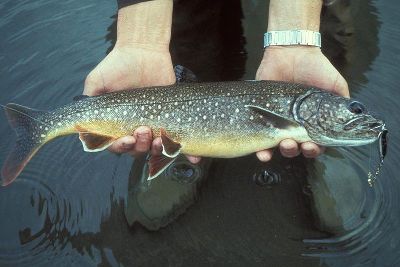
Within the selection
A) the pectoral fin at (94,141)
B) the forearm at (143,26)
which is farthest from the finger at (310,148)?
the forearm at (143,26)

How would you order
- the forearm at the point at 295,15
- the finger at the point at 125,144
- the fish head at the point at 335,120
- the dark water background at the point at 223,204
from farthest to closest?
the forearm at the point at 295,15 < the dark water background at the point at 223,204 < the finger at the point at 125,144 < the fish head at the point at 335,120

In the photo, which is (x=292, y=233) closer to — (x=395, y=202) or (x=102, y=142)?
(x=395, y=202)

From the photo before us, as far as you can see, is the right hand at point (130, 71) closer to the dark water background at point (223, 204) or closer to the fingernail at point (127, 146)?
the fingernail at point (127, 146)

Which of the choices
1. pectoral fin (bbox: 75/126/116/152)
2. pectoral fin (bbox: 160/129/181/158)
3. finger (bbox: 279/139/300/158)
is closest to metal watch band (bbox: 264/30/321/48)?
finger (bbox: 279/139/300/158)

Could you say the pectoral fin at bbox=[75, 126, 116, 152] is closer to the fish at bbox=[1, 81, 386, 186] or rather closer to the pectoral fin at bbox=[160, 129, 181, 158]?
the fish at bbox=[1, 81, 386, 186]

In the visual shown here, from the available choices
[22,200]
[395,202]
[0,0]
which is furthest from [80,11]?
[395,202]

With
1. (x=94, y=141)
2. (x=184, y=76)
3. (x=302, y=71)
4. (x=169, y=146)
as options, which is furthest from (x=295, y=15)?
(x=94, y=141)

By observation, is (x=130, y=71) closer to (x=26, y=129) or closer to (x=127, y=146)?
(x=127, y=146)
